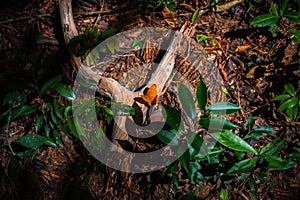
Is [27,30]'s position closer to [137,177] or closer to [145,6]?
[145,6]

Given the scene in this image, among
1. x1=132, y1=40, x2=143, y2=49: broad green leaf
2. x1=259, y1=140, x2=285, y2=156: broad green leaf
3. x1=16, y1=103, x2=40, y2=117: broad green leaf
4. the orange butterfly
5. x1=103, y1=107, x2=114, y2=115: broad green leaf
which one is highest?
x1=132, y1=40, x2=143, y2=49: broad green leaf

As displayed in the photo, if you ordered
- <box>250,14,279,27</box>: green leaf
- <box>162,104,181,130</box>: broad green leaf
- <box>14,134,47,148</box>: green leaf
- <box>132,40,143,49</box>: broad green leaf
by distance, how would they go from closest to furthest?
<box>162,104,181,130</box>: broad green leaf → <box>14,134,47,148</box>: green leaf → <box>250,14,279,27</box>: green leaf → <box>132,40,143,49</box>: broad green leaf

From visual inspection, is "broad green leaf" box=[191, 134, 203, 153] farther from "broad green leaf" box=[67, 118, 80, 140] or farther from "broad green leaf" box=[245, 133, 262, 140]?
"broad green leaf" box=[67, 118, 80, 140]

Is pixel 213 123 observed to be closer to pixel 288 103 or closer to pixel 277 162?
pixel 277 162

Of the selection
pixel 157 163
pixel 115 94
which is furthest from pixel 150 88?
pixel 157 163

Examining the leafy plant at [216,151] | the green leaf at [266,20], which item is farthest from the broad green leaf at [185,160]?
the green leaf at [266,20]

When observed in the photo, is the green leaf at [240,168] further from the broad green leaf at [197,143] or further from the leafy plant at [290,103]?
the leafy plant at [290,103]

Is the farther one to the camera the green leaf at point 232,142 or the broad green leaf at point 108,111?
the broad green leaf at point 108,111

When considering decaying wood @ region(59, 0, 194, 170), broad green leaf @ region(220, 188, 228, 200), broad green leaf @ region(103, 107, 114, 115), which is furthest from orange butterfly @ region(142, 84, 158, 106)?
broad green leaf @ region(220, 188, 228, 200)
